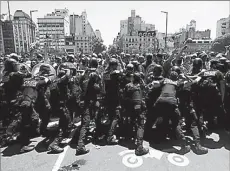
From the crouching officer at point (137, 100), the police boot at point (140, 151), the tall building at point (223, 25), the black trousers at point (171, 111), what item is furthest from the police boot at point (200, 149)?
the tall building at point (223, 25)

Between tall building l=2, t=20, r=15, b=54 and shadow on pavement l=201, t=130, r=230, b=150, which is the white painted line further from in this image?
tall building l=2, t=20, r=15, b=54

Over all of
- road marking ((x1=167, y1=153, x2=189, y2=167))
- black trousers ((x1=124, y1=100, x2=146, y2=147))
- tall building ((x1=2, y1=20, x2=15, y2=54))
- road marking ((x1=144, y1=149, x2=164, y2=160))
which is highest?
tall building ((x1=2, y1=20, x2=15, y2=54))

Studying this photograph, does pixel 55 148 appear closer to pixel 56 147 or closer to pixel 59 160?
pixel 56 147

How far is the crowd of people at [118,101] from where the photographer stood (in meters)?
Result: 5.03

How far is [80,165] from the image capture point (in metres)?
4.48

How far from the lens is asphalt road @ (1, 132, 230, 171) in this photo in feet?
14.4

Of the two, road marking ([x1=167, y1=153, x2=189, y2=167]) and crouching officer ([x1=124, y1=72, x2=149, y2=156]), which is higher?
crouching officer ([x1=124, y1=72, x2=149, y2=156])

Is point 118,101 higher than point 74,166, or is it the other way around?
point 118,101

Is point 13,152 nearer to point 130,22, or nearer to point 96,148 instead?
point 96,148

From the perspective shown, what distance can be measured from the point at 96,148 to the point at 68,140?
952 millimetres

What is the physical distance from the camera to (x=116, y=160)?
4.67 meters

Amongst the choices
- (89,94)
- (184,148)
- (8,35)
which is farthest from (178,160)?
(8,35)

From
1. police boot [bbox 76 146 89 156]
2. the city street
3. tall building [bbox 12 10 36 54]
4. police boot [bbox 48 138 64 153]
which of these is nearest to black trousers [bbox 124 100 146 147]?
the city street

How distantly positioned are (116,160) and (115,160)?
0.08 feet
